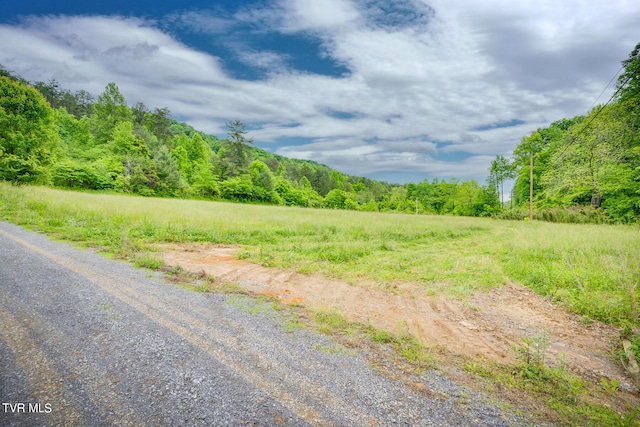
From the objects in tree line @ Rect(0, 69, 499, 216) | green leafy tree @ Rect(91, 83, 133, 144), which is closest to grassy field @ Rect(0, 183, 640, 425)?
tree line @ Rect(0, 69, 499, 216)

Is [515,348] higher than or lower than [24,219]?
lower

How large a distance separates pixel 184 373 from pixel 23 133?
114 feet

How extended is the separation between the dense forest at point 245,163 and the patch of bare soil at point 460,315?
12761 millimetres

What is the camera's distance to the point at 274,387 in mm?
2865

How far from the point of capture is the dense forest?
994 inches

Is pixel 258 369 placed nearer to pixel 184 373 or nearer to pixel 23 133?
pixel 184 373

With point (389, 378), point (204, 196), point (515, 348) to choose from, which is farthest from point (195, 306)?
point (204, 196)

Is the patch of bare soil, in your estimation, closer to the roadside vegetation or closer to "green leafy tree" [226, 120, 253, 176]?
the roadside vegetation

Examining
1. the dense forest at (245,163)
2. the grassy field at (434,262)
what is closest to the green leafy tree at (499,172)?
the dense forest at (245,163)

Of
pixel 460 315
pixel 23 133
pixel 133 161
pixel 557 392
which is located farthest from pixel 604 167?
pixel 133 161

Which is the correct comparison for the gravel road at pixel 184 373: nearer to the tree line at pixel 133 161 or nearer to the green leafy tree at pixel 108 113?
the tree line at pixel 133 161

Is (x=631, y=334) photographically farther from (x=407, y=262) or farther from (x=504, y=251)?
(x=504, y=251)

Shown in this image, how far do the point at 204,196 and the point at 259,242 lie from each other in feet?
157

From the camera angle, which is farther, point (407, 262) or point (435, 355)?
point (407, 262)
